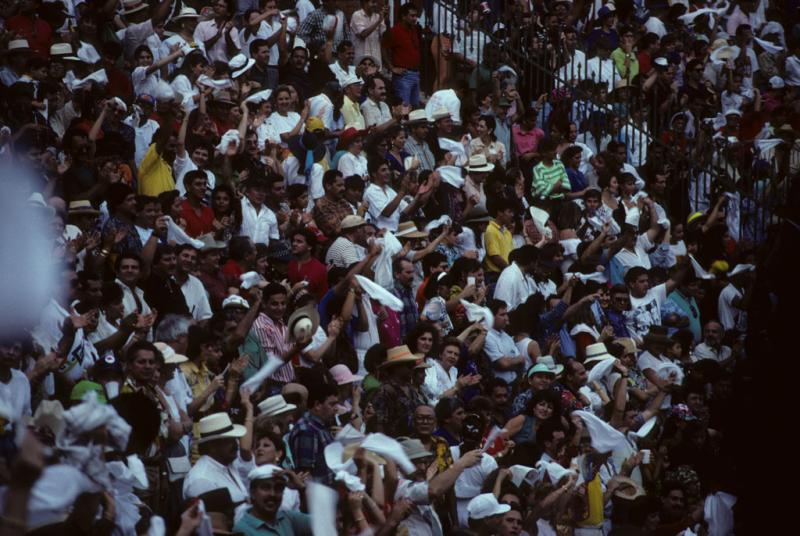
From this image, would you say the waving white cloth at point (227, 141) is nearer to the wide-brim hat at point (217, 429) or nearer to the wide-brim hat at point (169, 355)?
the wide-brim hat at point (169, 355)

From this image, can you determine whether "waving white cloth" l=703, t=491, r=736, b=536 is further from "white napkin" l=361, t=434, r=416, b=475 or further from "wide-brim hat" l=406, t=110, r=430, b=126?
"wide-brim hat" l=406, t=110, r=430, b=126

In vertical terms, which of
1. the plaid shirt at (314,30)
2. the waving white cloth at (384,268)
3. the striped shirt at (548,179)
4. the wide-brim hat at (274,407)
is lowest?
the striped shirt at (548,179)

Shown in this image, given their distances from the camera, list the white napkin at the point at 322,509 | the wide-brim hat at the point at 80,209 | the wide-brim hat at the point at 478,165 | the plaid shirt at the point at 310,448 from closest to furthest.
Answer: the white napkin at the point at 322,509 < the plaid shirt at the point at 310,448 < the wide-brim hat at the point at 80,209 < the wide-brim hat at the point at 478,165

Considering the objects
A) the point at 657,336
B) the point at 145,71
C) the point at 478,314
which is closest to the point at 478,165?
the point at 657,336

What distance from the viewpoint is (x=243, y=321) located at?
43.4 feet

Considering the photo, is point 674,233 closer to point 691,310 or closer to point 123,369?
point 691,310

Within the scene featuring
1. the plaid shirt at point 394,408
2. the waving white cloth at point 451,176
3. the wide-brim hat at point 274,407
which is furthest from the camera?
the waving white cloth at point 451,176

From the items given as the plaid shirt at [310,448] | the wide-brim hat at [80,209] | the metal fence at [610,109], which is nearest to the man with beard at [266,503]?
the plaid shirt at [310,448]

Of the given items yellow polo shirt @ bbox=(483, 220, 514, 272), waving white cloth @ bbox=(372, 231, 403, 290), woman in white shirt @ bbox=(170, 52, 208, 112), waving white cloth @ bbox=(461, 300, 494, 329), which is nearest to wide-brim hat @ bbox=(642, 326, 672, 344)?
yellow polo shirt @ bbox=(483, 220, 514, 272)

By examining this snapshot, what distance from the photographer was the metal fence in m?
20.3

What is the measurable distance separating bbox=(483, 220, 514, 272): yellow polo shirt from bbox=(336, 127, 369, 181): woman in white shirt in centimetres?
127

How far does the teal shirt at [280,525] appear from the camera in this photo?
34.3 ft

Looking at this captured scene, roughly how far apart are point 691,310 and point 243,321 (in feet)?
21.5

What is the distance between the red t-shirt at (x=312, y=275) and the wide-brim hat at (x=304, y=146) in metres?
2.12
